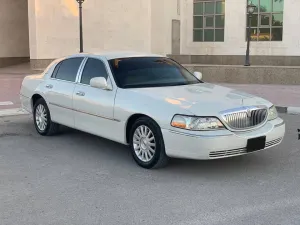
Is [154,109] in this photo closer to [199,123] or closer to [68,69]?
[199,123]

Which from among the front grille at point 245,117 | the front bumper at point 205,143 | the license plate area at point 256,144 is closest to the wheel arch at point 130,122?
the front bumper at point 205,143

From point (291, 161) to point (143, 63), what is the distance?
2670 millimetres

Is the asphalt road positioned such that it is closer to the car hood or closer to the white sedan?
the white sedan

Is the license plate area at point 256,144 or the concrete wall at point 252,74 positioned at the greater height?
the concrete wall at point 252,74

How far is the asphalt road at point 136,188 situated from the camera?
412cm

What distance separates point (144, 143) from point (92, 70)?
5.77 ft

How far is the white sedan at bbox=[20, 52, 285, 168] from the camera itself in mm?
5152

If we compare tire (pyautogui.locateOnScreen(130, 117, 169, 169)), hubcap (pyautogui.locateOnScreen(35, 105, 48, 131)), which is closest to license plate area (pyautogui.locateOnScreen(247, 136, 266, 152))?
tire (pyautogui.locateOnScreen(130, 117, 169, 169))

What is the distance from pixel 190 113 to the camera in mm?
5160

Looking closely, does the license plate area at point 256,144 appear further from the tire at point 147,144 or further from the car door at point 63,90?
the car door at point 63,90

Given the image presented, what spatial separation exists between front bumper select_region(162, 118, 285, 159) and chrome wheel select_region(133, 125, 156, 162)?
30 cm

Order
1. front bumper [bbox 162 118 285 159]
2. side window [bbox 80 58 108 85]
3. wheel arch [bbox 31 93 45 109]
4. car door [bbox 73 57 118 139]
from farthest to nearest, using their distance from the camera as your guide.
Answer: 1. wheel arch [bbox 31 93 45 109]
2. side window [bbox 80 58 108 85]
3. car door [bbox 73 57 118 139]
4. front bumper [bbox 162 118 285 159]

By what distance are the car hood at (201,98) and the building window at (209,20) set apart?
20.2m

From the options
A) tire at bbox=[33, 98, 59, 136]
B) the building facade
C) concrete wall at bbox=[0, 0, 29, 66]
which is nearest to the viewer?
tire at bbox=[33, 98, 59, 136]
